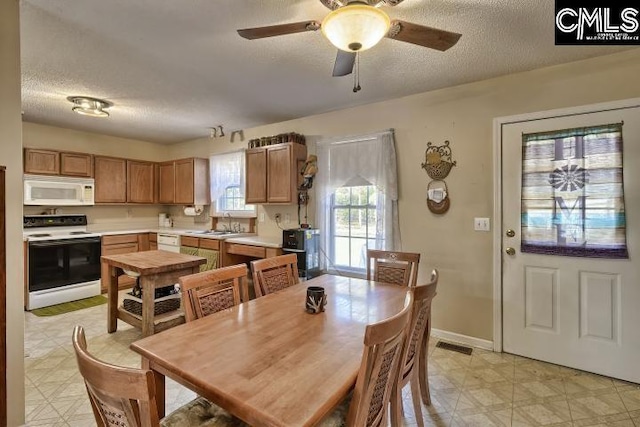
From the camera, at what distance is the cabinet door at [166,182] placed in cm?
518

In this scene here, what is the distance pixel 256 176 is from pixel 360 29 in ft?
9.41

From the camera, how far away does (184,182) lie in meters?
4.99

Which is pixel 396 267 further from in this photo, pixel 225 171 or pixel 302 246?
pixel 225 171

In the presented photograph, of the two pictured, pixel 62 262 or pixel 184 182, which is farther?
pixel 184 182

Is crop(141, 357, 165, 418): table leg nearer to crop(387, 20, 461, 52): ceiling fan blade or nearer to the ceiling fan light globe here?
the ceiling fan light globe

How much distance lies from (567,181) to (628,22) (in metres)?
1.09

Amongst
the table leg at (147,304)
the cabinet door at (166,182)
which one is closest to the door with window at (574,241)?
the table leg at (147,304)

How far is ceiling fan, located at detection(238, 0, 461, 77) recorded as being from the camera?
4.35 ft

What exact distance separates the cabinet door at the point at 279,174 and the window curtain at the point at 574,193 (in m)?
2.40

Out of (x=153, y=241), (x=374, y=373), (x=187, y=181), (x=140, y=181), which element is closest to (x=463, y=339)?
(x=374, y=373)

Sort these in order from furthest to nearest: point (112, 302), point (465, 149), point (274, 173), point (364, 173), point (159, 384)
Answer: point (274, 173) → point (364, 173) → point (112, 302) → point (465, 149) → point (159, 384)

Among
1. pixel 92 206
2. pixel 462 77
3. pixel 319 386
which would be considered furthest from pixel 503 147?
pixel 92 206

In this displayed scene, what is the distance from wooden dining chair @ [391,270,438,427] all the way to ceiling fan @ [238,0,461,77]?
118 centimetres

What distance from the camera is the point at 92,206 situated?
4824 millimetres
